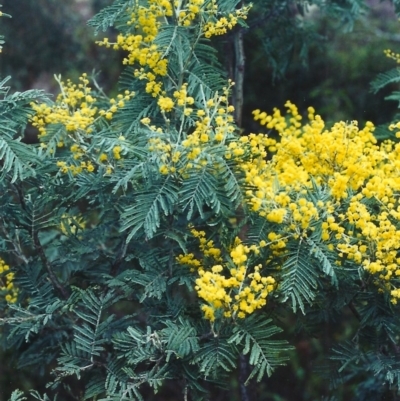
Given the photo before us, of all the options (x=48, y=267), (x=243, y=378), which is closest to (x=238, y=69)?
(x=48, y=267)

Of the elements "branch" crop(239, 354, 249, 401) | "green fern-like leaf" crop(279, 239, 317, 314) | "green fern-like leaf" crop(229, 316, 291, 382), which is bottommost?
"branch" crop(239, 354, 249, 401)

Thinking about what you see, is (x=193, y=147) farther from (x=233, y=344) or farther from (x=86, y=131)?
(x=233, y=344)

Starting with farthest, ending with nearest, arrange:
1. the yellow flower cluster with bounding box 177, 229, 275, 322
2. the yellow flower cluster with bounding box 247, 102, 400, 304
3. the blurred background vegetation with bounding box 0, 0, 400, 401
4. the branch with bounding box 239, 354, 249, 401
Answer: the blurred background vegetation with bounding box 0, 0, 400, 401 < the branch with bounding box 239, 354, 249, 401 < the yellow flower cluster with bounding box 247, 102, 400, 304 < the yellow flower cluster with bounding box 177, 229, 275, 322

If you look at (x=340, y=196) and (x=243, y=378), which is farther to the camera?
(x=243, y=378)

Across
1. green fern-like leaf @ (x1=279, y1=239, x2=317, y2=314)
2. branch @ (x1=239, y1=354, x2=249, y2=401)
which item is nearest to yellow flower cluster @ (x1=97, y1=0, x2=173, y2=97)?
green fern-like leaf @ (x1=279, y1=239, x2=317, y2=314)

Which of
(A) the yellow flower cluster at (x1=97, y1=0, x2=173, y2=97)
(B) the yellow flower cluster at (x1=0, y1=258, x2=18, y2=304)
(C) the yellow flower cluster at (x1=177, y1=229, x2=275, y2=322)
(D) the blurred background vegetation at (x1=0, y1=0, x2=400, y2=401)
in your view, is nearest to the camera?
(C) the yellow flower cluster at (x1=177, y1=229, x2=275, y2=322)

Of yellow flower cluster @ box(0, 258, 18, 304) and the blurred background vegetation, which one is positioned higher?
yellow flower cluster @ box(0, 258, 18, 304)

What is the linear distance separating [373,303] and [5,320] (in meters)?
1.35

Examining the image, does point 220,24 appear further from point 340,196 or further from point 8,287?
point 8,287

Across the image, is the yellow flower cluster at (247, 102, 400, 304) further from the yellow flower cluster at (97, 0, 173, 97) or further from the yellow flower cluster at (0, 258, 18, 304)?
the yellow flower cluster at (0, 258, 18, 304)

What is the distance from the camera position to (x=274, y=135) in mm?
4906

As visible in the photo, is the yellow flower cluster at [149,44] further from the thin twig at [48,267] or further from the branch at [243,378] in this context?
the branch at [243,378]

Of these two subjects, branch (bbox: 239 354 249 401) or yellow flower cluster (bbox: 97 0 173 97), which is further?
branch (bbox: 239 354 249 401)

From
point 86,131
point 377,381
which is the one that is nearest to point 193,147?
point 86,131
